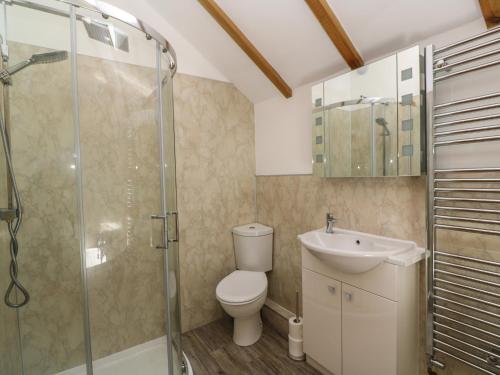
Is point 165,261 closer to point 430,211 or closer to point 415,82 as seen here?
point 430,211

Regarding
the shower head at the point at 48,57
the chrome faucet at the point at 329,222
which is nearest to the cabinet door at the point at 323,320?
the chrome faucet at the point at 329,222

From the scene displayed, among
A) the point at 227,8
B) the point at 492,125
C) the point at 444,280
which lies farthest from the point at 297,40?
the point at 444,280

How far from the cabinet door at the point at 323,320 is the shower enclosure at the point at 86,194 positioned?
88 centimetres

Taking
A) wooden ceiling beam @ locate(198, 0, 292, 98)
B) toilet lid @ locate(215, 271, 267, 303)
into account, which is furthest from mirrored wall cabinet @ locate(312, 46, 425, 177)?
toilet lid @ locate(215, 271, 267, 303)

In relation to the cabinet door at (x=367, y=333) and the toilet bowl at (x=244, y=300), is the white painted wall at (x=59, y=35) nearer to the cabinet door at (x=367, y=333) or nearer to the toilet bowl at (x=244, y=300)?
the toilet bowl at (x=244, y=300)

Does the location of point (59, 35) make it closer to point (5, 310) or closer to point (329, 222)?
point (5, 310)

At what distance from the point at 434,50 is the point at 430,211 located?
32.0 inches

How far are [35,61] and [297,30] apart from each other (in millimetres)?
1516

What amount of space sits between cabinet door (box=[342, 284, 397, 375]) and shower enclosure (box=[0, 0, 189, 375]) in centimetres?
104

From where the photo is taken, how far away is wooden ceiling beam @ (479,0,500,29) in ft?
3.58

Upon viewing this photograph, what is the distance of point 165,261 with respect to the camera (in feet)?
5.12

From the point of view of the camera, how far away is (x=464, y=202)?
4.19 ft

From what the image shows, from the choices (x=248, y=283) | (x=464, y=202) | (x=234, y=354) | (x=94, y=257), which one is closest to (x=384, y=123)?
(x=464, y=202)

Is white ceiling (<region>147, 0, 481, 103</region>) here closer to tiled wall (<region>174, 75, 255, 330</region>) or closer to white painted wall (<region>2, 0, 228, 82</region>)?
tiled wall (<region>174, 75, 255, 330</region>)
